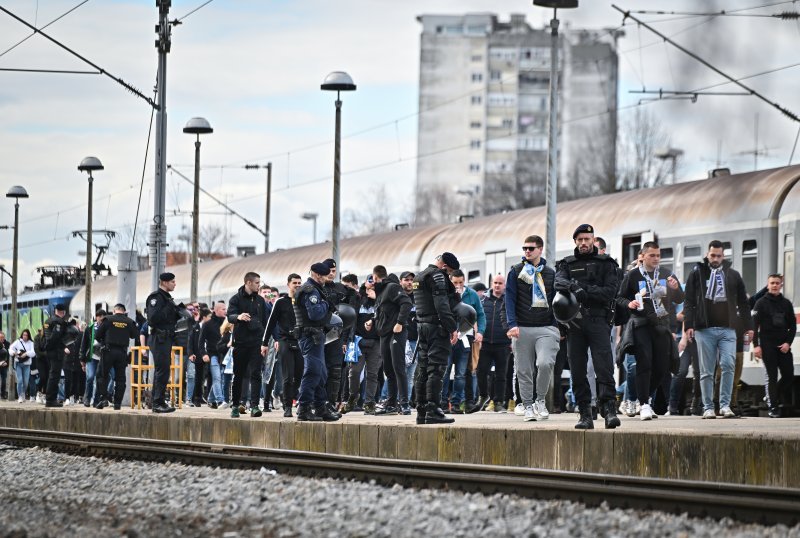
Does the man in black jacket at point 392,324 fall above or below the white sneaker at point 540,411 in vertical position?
above

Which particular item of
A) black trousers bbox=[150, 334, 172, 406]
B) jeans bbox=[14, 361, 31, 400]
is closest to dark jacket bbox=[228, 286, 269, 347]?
black trousers bbox=[150, 334, 172, 406]

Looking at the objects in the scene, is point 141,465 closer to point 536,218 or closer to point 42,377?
point 536,218

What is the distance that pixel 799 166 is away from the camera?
67.1 ft

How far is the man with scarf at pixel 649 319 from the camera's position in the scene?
15.9 metres

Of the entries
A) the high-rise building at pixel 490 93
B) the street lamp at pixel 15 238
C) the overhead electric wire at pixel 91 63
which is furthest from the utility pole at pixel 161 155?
the high-rise building at pixel 490 93

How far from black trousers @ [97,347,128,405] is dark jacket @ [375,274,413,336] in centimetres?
671

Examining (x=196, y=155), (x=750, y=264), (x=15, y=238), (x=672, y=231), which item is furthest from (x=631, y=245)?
(x=15, y=238)

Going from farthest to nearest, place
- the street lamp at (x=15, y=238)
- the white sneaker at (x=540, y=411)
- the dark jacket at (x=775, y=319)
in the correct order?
1. the street lamp at (x=15, y=238)
2. the dark jacket at (x=775, y=319)
3. the white sneaker at (x=540, y=411)

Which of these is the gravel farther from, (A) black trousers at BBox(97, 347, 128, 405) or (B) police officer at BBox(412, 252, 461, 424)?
(A) black trousers at BBox(97, 347, 128, 405)

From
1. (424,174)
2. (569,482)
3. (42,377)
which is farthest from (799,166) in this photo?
(424,174)

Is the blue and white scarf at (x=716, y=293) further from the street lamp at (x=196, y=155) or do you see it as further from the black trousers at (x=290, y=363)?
the street lamp at (x=196, y=155)

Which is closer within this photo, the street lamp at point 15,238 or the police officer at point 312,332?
the police officer at point 312,332

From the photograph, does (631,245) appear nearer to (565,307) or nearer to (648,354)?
(648,354)

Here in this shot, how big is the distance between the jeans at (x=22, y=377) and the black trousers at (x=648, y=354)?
80.8 feet
